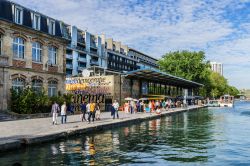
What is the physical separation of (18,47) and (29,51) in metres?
1.40

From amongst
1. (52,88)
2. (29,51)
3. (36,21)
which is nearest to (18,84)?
(29,51)

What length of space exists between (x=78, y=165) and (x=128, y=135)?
9273mm

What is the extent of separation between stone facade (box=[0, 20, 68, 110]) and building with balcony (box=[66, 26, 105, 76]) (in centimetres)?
4137

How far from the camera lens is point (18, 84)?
30859 mm

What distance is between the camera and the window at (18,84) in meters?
30.2

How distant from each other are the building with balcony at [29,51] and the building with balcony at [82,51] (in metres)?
41.7

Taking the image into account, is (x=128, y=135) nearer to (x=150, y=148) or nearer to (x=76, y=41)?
(x=150, y=148)

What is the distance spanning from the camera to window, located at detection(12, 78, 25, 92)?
30.2m

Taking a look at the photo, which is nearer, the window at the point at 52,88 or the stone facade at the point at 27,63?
the stone facade at the point at 27,63

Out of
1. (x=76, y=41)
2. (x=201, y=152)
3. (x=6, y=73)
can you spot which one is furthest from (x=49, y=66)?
(x=76, y=41)

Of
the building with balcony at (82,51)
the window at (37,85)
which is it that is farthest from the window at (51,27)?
the building with balcony at (82,51)

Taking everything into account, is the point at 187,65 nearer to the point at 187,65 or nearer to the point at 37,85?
the point at 187,65

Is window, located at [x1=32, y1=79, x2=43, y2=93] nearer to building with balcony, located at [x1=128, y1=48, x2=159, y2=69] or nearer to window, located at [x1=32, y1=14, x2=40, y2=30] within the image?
window, located at [x1=32, y1=14, x2=40, y2=30]

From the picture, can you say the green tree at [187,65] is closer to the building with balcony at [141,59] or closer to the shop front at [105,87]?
the building with balcony at [141,59]
